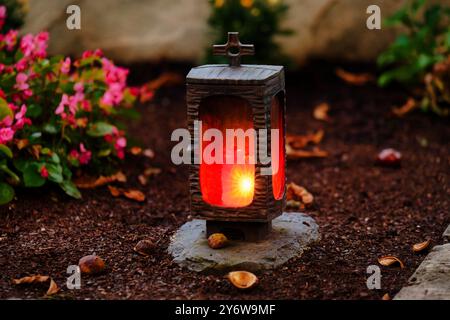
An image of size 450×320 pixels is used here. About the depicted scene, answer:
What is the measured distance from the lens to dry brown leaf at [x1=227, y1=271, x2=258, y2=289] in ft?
10.6

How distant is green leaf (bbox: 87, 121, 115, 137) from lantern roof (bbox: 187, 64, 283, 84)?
1.14 metres

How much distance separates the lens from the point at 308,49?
6.78 m

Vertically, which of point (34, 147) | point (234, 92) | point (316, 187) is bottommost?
point (316, 187)

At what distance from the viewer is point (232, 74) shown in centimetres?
339

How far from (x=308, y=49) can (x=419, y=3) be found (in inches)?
53.2

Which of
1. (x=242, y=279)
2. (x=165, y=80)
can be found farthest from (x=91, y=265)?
(x=165, y=80)

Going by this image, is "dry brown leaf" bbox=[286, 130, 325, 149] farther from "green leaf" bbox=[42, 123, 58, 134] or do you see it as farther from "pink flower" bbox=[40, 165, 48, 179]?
"pink flower" bbox=[40, 165, 48, 179]

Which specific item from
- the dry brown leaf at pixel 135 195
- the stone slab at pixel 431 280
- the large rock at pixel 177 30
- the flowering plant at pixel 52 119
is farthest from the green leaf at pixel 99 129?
the large rock at pixel 177 30

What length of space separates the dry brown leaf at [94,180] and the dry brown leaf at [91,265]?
104 centimetres

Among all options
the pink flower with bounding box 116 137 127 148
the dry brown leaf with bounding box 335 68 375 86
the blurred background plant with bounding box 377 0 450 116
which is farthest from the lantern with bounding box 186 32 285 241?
the dry brown leaf with bounding box 335 68 375 86

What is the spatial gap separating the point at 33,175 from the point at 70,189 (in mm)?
214

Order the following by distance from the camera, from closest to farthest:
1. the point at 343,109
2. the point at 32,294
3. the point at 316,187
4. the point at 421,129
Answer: the point at 32,294
the point at 316,187
the point at 421,129
the point at 343,109

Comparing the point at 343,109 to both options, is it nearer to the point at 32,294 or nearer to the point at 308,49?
the point at 308,49
